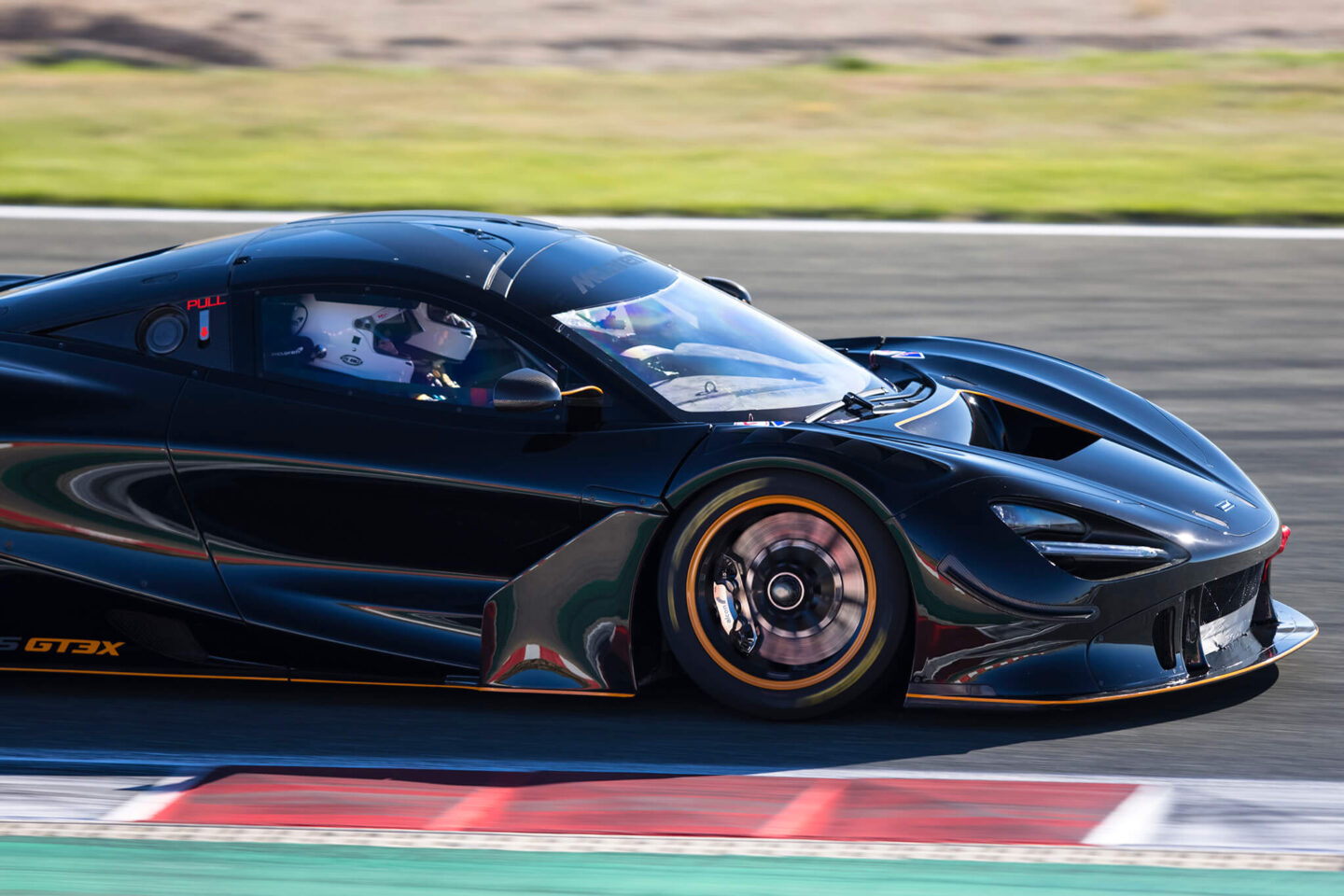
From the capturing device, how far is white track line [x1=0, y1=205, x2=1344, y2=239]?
11.0 meters

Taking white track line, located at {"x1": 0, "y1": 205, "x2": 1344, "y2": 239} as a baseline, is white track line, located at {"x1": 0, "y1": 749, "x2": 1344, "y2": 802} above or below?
below

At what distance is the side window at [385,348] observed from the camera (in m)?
4.41

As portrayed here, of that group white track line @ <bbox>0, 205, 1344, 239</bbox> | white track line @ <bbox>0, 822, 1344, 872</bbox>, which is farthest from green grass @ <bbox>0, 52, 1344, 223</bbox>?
white track line @ <bbox>0, 822, 1344, 872</bbox>

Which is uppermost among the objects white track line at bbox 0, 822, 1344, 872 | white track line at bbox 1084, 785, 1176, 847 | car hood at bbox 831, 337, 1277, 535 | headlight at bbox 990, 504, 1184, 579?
car hood at bbox 831, 337, 1277, 535

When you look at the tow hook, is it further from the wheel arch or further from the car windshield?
the car windshield

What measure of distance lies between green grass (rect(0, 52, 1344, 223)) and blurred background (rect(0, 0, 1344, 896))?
0.21ft

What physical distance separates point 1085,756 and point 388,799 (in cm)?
166

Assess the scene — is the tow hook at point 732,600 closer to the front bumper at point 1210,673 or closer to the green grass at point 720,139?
the front bumper at point 1210,673

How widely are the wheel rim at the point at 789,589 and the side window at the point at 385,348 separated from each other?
0.67 metres

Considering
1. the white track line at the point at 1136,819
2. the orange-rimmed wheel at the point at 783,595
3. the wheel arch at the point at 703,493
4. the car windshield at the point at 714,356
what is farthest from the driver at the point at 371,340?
the white track line at the point at 1136,819

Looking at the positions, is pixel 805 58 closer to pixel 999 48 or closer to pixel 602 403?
pixel 999 48

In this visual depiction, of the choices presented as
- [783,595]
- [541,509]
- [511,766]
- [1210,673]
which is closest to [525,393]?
[541,509]

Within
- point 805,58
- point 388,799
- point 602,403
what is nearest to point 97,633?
point 388,799

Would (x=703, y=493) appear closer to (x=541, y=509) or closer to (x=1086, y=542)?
(x=541, y=509)
